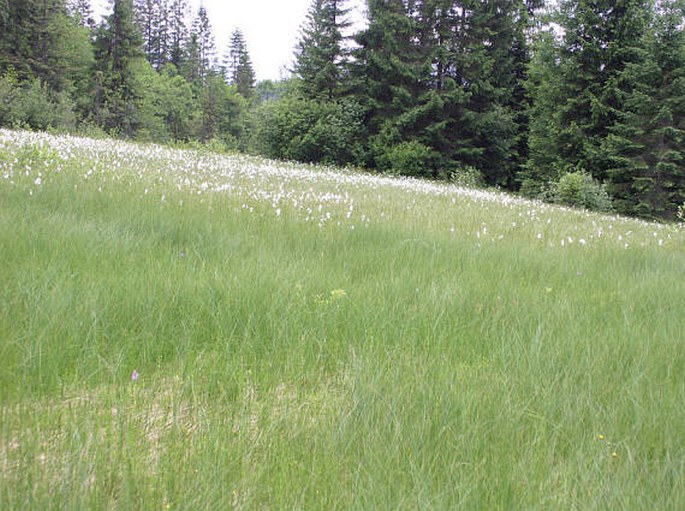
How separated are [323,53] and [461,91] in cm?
934

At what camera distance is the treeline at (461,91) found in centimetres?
2186

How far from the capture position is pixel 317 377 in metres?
2.40

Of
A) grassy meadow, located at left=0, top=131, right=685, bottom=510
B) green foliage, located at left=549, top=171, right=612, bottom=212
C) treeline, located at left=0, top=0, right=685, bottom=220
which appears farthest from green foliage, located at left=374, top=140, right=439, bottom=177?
grassy meadow, located at left=0, top=131, right=685, bottom=510

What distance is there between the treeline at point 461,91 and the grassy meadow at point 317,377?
18061 mm

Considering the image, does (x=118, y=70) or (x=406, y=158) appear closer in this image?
(x=406, y=158)

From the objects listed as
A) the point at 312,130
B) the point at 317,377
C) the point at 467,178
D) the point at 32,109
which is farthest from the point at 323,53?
the point at 317,377

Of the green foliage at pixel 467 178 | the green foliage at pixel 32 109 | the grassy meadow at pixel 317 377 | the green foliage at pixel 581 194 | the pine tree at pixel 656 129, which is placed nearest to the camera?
the grassy meadow at pixel 317 377

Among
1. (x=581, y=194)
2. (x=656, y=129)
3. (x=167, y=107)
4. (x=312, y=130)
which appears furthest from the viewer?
(x=167, y=107)

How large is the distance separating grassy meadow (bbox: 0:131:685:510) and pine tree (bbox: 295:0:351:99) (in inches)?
1107

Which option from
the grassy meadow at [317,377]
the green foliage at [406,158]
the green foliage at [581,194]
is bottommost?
the grassy meadow at [317,377]

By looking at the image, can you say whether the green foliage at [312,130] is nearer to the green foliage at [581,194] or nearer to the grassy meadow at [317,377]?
the green foliage at [581,194]

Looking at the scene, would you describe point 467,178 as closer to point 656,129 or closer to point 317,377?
point 656,129

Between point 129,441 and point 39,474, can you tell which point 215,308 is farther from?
point 39,474

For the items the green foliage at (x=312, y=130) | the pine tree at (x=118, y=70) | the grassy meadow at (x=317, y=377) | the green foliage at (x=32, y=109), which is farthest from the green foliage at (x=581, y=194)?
the pine tree at (x=118, y=70)
